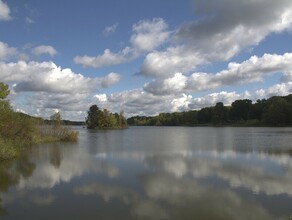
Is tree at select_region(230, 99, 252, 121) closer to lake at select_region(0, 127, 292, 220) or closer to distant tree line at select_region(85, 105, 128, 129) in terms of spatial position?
distant tree line at select_region(85, 105, 128, 129)

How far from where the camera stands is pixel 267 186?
59.5 ft

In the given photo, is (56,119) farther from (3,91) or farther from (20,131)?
(3,91)

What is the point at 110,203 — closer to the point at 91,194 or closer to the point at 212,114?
the point at 91,194

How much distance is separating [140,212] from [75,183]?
7.08 meters

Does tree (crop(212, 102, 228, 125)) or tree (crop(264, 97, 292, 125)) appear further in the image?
tree (crop(212, 102, 228, 125))

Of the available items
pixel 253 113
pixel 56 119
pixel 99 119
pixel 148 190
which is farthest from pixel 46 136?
pixel 253 113

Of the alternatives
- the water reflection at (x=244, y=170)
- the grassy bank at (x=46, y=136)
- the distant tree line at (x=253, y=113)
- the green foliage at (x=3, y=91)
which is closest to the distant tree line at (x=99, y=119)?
the distant tree line at (x=253, y=113)

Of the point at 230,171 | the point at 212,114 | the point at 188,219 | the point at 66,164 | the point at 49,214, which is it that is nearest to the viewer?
the point at 188,219

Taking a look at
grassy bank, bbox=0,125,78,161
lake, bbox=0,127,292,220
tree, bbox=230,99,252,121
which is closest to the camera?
lake, bbox=0,127,292,220

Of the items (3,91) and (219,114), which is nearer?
(3,91)

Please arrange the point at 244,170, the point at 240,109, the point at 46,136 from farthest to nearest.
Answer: the point at 240,109 → the point at 46,136 → the point at 244,170

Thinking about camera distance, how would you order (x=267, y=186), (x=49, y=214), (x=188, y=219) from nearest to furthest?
1. (x=188, y=219)
2. (x=49, y=214)
3. (x=267, y=186)

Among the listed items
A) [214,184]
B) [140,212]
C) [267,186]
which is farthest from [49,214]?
[267,186]

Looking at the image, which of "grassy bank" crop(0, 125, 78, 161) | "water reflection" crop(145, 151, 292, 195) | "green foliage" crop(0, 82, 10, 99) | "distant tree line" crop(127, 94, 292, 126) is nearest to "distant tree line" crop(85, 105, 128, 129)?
"distant tree line" crop(127, 94, 292, 126)
